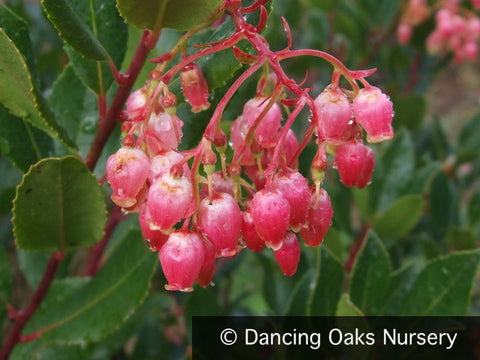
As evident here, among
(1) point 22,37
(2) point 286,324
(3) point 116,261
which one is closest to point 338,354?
(2) point 286,324

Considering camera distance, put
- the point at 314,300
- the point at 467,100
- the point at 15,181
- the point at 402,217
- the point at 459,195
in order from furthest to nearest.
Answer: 1. the point at 467,100
2. the point at 459,195
3. the point at 15,181
4. the point at 402,217
5. the point at 314,300

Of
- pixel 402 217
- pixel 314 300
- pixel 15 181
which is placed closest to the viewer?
pixel 314 300

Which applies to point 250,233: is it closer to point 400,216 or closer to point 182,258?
point 182,258

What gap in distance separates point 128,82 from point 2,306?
560 millimetres

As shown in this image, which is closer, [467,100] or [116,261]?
[116,261]

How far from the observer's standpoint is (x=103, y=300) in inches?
44.0

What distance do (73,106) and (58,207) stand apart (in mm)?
262

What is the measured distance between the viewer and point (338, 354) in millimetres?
1155

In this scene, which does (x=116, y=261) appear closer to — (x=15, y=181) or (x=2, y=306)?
(x=2, y=306)

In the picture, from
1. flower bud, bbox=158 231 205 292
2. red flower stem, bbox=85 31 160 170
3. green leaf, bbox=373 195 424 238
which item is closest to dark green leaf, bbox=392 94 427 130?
green leaf, bbox=373 195 424 238

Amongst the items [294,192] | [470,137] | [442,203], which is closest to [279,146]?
[294,192]

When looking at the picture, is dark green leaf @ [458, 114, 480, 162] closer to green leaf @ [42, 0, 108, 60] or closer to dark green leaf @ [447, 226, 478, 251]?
dark green leaf @ [447, 226, 478, 251]

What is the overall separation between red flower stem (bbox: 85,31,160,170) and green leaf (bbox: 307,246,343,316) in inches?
17.0

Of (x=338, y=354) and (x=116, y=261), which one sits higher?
(x=116, y=261)
